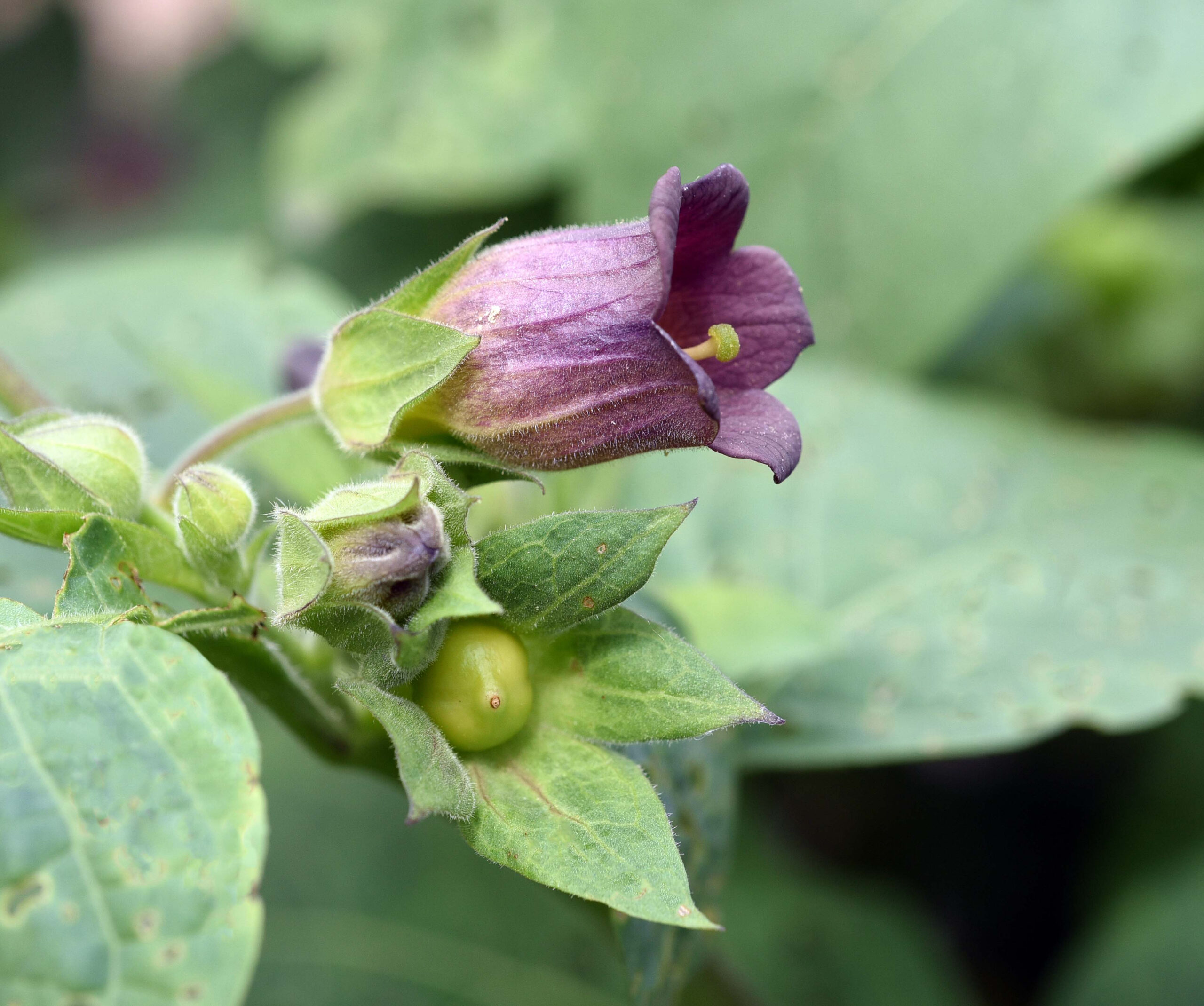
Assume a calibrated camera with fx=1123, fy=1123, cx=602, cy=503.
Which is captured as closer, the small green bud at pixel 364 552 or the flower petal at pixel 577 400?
the small green bud at pixel 364 552

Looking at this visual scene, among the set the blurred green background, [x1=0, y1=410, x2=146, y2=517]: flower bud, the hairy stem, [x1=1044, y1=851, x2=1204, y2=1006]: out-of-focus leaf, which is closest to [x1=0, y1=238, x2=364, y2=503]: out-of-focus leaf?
the blurred green background

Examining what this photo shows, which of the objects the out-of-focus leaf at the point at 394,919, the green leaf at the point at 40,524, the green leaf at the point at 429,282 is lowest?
the out-of-focus leaf at the point at 394,919

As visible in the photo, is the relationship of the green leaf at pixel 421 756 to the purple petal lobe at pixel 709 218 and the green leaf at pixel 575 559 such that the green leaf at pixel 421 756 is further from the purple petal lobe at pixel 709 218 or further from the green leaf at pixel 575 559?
the purple petal lobe at pixel 709 218

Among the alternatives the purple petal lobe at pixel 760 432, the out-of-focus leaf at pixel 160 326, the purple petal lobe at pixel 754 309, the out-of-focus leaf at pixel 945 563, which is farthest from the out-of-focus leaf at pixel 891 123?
the purple petal lobe at pixel 760 432

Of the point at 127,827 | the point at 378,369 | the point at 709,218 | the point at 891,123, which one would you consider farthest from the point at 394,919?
the point at 891,123

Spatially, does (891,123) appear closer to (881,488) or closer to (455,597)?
(881,488)

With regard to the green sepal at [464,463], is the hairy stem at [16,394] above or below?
above

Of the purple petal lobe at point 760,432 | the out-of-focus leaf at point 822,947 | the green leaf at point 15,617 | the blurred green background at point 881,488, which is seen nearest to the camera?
the green leaf at point 15,617
